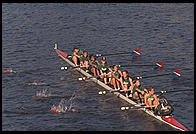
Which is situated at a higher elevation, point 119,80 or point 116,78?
point 116,78

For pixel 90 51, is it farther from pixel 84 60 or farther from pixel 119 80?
pixel 119 80

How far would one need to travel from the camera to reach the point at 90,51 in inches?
2876

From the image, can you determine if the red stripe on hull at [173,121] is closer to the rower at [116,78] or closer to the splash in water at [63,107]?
the rower at [116,78]

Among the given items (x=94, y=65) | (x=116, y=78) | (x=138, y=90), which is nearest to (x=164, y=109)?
(x=138, y=90)

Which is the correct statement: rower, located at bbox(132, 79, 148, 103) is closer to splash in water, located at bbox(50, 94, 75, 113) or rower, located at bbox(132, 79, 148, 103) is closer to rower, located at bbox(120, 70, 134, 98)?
rower, located at bbox(120, 70, 134, 98)

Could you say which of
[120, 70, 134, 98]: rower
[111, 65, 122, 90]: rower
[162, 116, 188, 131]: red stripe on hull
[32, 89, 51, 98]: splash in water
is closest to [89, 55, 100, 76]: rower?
[111, 65, 122, 90]: rower

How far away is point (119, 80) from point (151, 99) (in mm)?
5853

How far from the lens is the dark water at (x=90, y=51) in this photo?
2124 inches

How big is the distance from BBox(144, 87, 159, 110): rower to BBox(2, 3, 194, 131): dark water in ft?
Result: 3.89

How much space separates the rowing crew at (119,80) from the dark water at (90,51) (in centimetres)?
120

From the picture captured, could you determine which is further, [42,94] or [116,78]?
[42,94]

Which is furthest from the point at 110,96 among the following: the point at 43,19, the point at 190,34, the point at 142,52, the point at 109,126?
the point at 43,19

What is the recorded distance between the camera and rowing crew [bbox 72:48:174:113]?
53812 mm

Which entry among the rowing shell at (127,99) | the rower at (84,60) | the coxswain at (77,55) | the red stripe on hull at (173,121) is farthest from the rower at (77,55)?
the red stripe on hull at (173,121)
